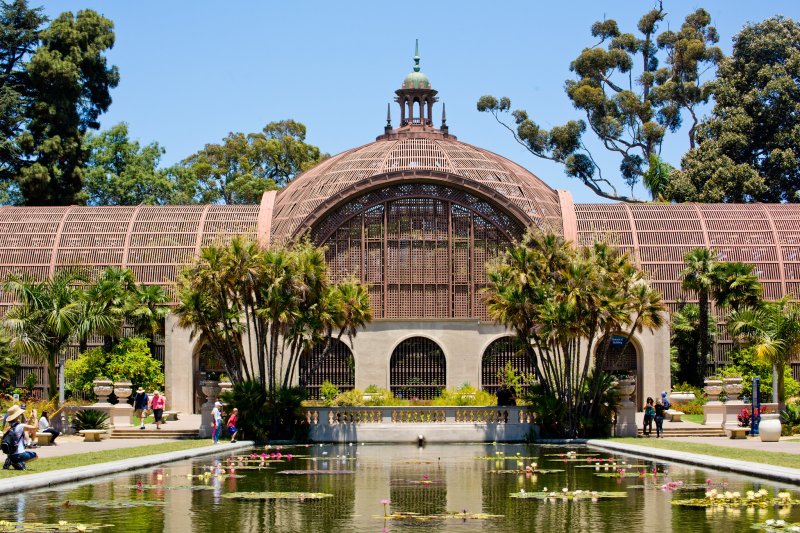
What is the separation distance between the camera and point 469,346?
166ft

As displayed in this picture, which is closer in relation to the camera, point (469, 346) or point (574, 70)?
point (469, 346)

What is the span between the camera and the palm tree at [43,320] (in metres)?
42.5

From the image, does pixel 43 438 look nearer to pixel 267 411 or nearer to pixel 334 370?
pixel 267 411

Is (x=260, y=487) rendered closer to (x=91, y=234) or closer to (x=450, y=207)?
(x=450, y=207)

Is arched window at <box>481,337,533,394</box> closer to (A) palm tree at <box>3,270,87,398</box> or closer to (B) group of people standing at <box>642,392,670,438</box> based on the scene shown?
(B) group of people standing at <box>642,392,670,438</box>

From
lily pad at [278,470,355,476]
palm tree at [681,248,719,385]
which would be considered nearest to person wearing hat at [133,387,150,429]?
lily pad at [278,470,355,476]

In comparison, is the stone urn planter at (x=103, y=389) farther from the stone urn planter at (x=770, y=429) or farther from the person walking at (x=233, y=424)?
the stone urn planter at (x=770, y=429)

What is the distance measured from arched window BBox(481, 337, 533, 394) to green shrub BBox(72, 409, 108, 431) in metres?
15.9

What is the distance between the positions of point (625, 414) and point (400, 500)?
21.3 meters

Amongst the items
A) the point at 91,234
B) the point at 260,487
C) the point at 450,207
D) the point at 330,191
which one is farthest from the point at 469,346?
the point at 260,487

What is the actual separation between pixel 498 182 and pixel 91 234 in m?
17.4

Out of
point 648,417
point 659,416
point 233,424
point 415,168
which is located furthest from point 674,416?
point 233,424

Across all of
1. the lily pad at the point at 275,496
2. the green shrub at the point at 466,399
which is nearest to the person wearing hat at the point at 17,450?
Result: the lily pad at the point at 275,496

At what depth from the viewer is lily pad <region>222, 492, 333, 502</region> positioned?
20562mm
